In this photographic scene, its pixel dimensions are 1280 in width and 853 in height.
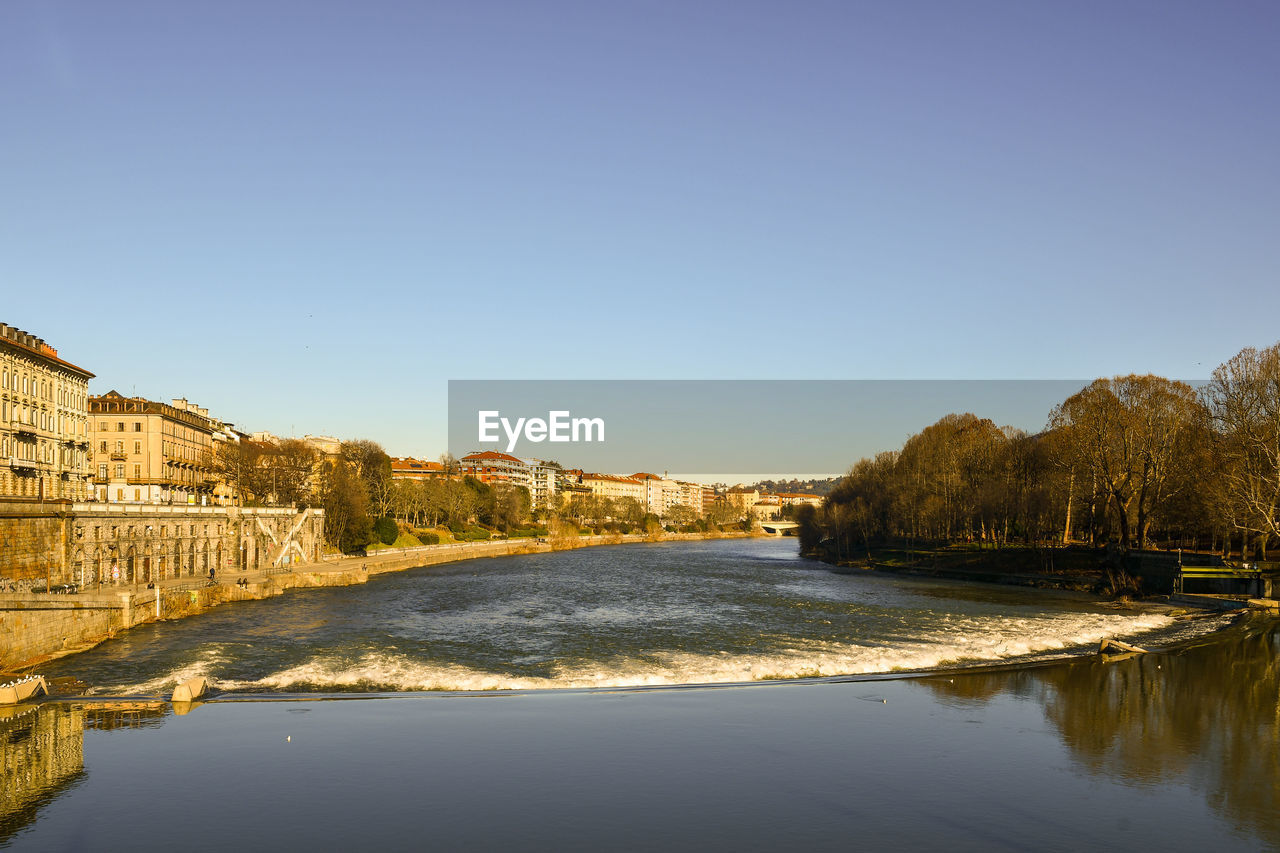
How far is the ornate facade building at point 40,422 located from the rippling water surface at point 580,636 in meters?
20.8

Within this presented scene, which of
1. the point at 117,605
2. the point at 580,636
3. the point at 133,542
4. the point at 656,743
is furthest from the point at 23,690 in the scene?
the point at 133,542

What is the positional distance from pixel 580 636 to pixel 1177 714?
27.2 meters

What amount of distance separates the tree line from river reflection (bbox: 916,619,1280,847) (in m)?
24.0

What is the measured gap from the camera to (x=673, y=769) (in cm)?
2273

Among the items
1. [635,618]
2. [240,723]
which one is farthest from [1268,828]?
[635,618]

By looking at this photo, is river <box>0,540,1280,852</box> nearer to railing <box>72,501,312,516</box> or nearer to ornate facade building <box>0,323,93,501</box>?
railing <box>72,501,312,516</box>

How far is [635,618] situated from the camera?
55.1m

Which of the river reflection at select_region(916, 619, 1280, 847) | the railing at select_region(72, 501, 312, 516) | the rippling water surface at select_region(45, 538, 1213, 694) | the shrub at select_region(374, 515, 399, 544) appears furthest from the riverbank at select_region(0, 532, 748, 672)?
the river reflection at select_region(916, 619, 1280, 847)

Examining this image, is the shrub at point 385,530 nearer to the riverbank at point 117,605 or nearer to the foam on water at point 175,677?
the riverbank at point 117,605

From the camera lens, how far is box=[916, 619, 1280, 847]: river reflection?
2150 centimetres

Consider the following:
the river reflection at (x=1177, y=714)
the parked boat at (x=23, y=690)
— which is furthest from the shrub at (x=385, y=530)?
the river reflection at (x=1177, y=714)

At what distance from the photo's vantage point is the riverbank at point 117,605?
1470 inches

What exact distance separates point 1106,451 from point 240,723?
227ft

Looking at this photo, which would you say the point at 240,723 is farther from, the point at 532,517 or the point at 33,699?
the point at 532,517
